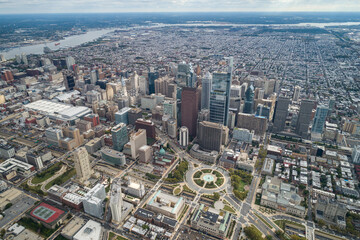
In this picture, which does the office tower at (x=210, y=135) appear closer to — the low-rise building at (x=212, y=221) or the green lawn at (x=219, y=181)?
the green lawn at (x=219, y=181)

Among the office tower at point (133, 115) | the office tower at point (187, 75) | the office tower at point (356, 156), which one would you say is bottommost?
the office tower at point (356, 156)

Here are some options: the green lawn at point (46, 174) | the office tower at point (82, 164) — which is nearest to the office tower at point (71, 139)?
the green lawn at point (46, 174)

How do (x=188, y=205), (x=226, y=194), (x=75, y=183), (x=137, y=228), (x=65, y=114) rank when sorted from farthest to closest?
(x=65, y=114)
(x=75, y=183)
(x=226, y=194)
(x=188, y=205)
(x=137, y=228)

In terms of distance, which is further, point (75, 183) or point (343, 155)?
point (343, 155)

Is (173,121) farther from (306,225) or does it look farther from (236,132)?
(306,225)

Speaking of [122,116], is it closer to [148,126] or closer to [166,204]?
[148,126]

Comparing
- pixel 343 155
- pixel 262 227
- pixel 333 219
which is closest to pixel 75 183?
pixel 262 227
